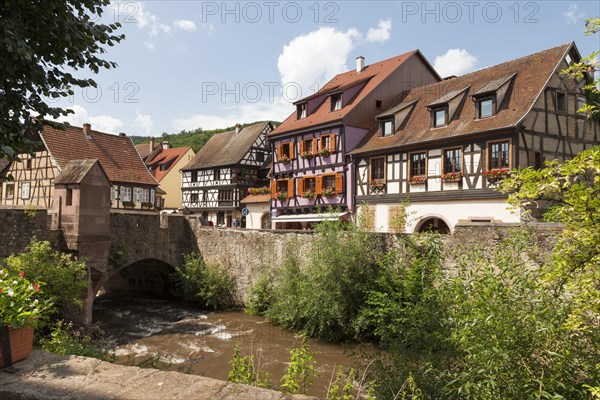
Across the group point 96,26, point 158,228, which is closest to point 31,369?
point 96,26

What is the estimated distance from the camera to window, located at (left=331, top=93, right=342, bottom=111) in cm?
2427

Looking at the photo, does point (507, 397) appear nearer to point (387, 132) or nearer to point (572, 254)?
point (572, 254)

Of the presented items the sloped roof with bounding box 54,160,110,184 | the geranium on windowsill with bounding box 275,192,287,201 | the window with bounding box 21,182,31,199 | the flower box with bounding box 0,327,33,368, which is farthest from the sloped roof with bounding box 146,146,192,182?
the flower box with bounding box 0,327,33,368

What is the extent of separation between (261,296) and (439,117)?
10.4m

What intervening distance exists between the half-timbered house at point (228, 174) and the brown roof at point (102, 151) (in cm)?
617

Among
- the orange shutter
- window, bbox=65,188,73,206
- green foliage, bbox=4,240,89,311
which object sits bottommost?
green foliage, bbox=4,240,89,311

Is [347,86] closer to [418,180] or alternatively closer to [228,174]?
[418,180]

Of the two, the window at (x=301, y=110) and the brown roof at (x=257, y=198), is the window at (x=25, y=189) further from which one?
the window at (x=301, y=110)

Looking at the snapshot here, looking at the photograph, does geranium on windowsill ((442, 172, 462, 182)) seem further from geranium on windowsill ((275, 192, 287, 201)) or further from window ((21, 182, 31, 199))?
window ((21, 182, 31, 199))

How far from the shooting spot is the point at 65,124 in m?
5.77

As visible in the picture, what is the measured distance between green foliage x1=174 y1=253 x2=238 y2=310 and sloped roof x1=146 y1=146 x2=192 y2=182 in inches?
990

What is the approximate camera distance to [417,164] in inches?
761

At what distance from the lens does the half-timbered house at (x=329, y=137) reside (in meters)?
22.8

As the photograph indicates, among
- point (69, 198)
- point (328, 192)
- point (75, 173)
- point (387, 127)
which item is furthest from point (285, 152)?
point (69, 198)
